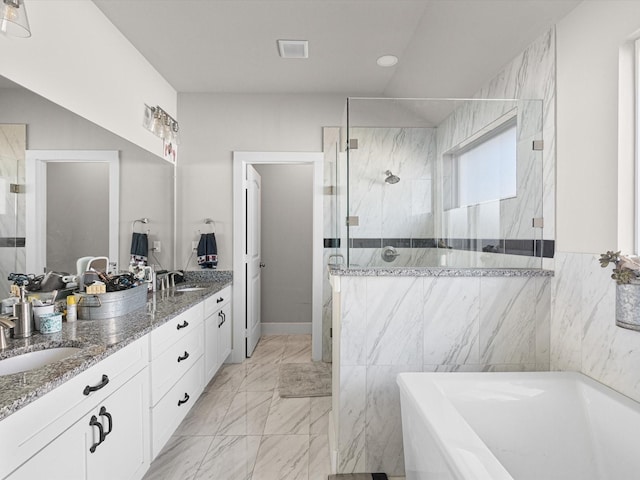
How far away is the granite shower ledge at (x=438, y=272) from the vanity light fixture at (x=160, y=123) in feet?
7.11

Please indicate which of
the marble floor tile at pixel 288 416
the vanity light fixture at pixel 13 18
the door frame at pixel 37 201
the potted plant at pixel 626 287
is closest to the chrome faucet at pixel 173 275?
the marble floor tile at pixel 288 416

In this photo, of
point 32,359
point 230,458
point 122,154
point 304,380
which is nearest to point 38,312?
point 32,359

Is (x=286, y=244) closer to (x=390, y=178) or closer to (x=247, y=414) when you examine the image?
(x=247, y=414)

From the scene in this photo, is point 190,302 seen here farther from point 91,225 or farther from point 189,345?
point 91,225

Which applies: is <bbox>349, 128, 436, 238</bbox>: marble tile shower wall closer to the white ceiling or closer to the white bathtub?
the white ceiling

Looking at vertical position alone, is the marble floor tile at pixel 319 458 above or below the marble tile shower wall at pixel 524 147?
below

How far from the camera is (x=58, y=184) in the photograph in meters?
2.02

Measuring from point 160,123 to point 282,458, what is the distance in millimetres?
2762

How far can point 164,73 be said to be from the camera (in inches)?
132

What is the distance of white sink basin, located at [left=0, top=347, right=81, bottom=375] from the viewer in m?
1.38

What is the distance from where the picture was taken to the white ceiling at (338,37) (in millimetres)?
2150

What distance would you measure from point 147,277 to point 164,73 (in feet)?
5.97

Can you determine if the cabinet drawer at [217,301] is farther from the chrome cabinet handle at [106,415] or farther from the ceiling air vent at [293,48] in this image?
the ceiling air vent at [293,48]

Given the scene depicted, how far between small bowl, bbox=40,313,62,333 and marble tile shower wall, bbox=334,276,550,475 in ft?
4.40
